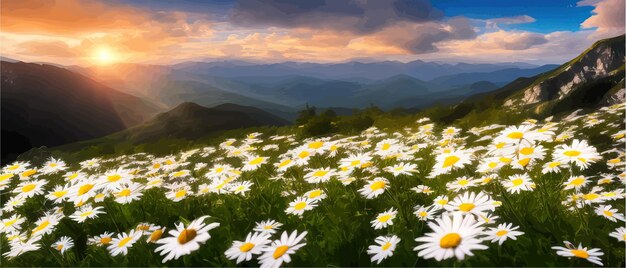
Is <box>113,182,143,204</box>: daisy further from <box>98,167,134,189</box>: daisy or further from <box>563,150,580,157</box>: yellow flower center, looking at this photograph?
<box>563,150,580,157</box>: yellow flower center

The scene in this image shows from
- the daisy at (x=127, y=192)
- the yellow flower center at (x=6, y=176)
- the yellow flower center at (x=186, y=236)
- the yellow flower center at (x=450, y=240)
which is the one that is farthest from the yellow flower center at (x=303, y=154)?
the yellow flower center at (x=6, y=176)

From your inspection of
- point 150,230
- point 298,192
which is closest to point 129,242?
point 150,230

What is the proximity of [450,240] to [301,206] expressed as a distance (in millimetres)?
2277

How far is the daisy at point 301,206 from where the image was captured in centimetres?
409

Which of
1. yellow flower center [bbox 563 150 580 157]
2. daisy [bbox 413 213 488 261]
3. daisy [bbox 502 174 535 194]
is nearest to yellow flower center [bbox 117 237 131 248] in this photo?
daisy [bbox 413 213 488 261]

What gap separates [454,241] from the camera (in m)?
2.12

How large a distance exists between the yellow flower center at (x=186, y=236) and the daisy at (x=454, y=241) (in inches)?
61.9

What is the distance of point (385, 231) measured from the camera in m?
3.88

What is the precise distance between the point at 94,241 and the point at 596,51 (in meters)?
121

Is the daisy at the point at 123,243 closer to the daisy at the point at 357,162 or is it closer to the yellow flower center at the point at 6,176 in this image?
the daisy at the point at 357,162


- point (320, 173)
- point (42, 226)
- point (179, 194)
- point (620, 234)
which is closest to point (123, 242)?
point (42, 226)

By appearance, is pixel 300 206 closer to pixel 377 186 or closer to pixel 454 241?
pixel 377 186

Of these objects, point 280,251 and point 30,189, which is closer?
point 280,251

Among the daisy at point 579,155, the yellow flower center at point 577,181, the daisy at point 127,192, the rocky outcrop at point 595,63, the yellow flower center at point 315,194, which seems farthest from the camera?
the rocky outcrop at point 595,63
